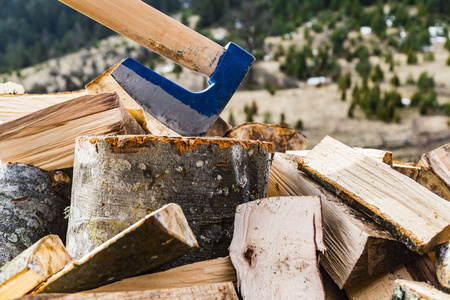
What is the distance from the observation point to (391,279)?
1.49 meters

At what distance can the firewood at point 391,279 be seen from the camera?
1.47m

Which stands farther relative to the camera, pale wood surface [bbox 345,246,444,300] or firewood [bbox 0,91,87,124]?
firewood [bbox 0,91,87,124]

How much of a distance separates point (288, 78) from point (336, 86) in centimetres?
182

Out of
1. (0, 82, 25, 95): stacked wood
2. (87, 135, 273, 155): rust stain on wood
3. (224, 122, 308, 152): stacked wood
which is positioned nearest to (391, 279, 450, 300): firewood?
(87, 135, 273, 155): rust stain on wood

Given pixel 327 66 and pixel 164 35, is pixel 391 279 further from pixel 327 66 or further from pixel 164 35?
pixel 327 66

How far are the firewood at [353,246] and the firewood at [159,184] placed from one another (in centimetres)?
37

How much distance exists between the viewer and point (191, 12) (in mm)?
23828

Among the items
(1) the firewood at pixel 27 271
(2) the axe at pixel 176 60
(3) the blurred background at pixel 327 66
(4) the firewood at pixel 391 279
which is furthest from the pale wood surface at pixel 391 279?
(3) the blurred background at pixel 327 66

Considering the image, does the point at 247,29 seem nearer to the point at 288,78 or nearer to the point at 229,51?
the point at 288,78

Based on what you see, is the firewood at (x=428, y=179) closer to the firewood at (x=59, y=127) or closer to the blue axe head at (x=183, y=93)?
the blue axe head at (x=183, y=93)

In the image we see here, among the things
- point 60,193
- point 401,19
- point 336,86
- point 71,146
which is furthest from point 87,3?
point 401,19

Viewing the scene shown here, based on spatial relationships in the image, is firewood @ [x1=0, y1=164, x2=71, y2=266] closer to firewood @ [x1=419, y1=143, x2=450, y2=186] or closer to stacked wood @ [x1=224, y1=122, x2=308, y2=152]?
stacked wood @ [x1=224, y1=122, x2=308, y2=152]

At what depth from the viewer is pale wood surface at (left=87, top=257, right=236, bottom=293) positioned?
1.26 m

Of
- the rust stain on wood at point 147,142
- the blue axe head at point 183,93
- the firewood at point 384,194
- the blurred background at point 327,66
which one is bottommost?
the blurred background at point 327,66
